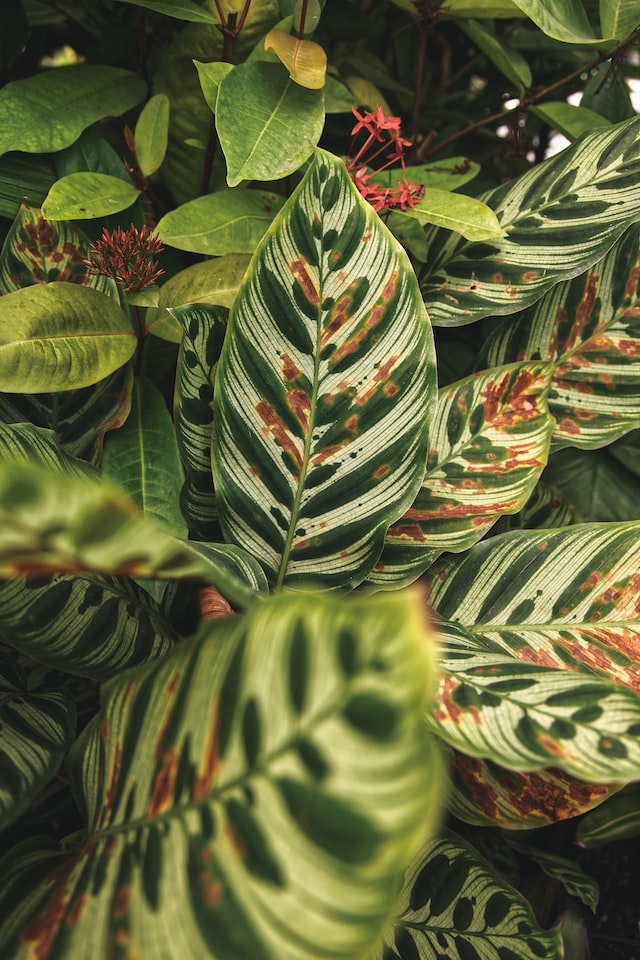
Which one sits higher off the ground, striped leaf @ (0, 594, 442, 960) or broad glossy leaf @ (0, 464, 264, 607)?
broad glossy leaf @ (0, 464, 264, 607)

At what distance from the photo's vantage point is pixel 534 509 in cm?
86

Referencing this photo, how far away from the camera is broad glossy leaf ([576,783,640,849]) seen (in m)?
0.74

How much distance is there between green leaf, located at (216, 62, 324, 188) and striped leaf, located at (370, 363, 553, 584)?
0.87 ft

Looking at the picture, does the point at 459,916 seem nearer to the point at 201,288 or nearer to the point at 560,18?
the point at 201,288

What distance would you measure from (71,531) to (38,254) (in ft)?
1.67

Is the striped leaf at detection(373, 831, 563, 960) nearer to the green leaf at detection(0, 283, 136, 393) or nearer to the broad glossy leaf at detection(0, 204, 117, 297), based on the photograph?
the green leaf at detection(0, 283, 136, 393)

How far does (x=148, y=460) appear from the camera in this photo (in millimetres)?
663

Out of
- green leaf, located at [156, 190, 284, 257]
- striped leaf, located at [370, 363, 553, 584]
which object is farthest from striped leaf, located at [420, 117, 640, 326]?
green leaf, located at [156, 190, 284, 257]

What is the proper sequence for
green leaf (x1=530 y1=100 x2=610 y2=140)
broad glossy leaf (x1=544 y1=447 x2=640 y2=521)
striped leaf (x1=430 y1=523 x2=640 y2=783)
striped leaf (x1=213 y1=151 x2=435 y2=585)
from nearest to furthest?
striped leaf (x1=430 y1=523 x2=640 y2=783), striped leaf (x1=213 y1=151 x2=435 y2=585), green leaf (x1=530 y1=100 x2=610 y2=140), broad glossy leaf (x1=544 y1=447 x2=640 y2=521)

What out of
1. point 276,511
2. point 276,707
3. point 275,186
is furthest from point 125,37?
point 276,707

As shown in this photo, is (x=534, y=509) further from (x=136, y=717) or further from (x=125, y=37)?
(x=125, y=37)

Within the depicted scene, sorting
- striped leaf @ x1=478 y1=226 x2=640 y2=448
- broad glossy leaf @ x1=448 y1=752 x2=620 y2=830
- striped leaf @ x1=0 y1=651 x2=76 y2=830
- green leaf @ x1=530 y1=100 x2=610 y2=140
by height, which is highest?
green leaf @ x1=530 y1=100 x2=610 y2=140

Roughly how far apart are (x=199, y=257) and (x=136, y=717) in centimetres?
53

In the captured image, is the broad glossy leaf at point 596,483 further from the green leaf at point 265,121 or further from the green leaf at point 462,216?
the green leaf at point 265,121
